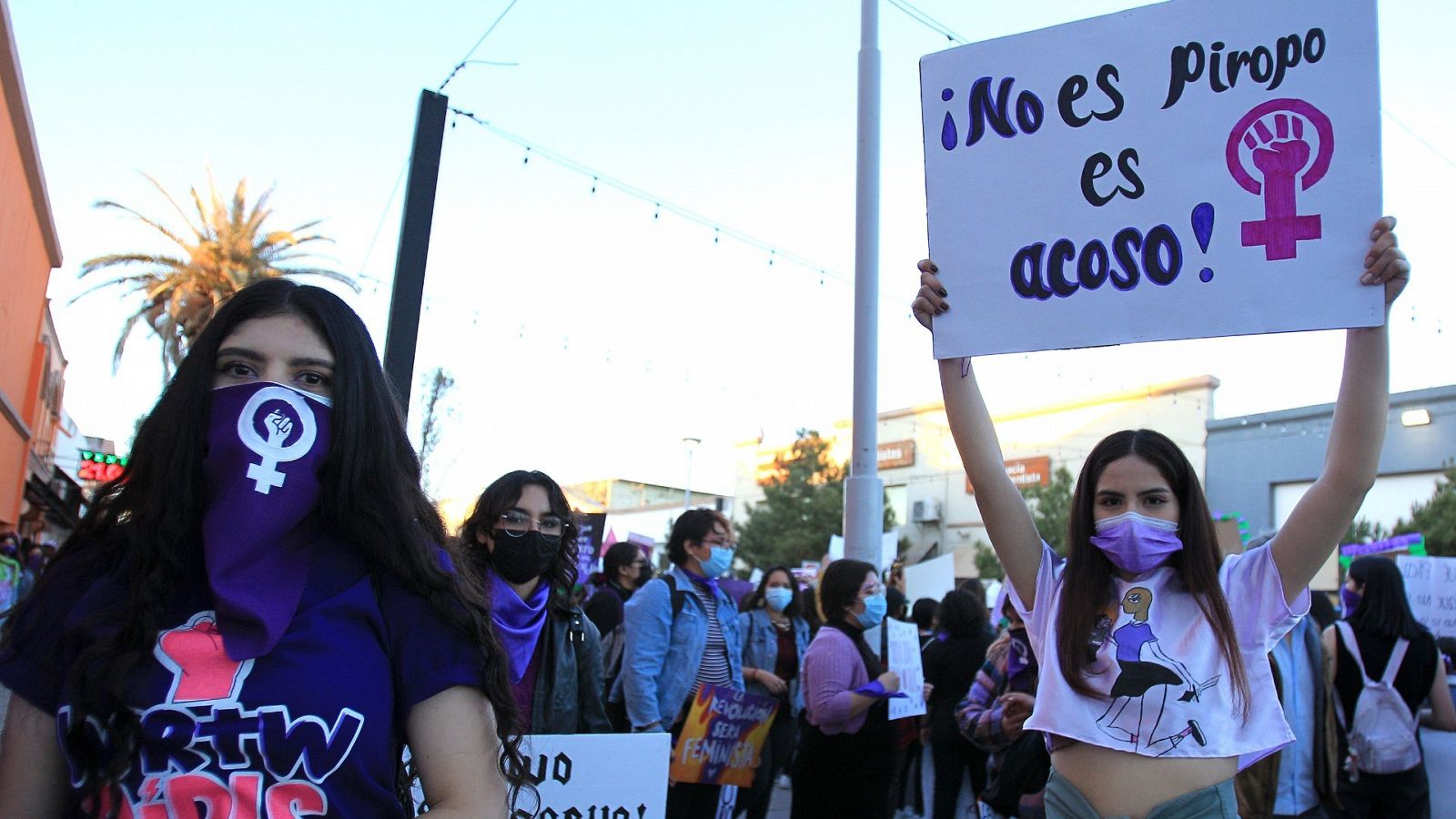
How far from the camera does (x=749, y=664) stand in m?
6.30

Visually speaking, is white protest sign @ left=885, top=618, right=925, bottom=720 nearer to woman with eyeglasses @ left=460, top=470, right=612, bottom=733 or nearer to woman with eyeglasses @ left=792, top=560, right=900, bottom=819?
woman with eyeglasses @ left=792, top=560, right=900, bottom=819

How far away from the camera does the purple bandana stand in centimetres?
154

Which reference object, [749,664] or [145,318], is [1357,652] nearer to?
[749,664]

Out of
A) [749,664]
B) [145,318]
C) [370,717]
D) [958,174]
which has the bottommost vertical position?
[749,664]

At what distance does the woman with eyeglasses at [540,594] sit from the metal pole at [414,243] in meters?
0.65

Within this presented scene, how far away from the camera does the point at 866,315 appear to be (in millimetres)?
7723

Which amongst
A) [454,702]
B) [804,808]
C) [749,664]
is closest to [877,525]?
[749,664]

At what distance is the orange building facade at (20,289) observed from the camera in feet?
49.9

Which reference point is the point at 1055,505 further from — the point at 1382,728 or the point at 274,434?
the point at 274,434

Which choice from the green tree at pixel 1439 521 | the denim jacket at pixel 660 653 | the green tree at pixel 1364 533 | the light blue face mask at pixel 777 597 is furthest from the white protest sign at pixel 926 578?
the green tree at pixel 1364 533

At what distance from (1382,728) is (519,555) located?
426cm

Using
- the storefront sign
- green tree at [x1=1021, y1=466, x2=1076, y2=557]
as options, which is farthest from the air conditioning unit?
green tree at [x1=1021, y1=466, x2=1076, y2=557]

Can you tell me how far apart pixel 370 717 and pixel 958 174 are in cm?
199

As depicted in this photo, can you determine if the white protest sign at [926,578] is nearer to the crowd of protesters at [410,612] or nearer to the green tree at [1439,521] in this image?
the crowd of protesters at [410,612]
